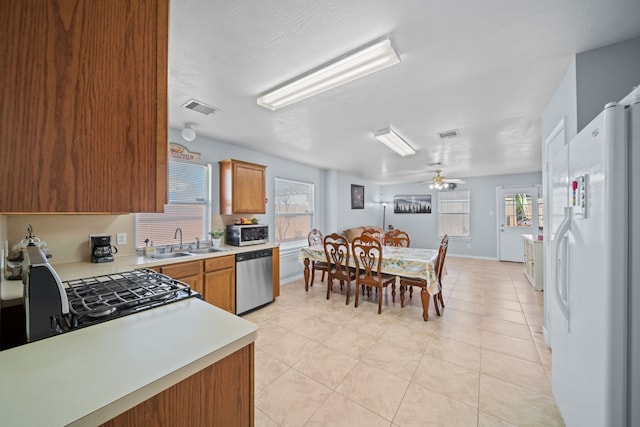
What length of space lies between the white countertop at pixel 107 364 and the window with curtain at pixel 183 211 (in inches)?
88.8

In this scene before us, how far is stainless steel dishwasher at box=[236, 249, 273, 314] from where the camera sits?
3176mm

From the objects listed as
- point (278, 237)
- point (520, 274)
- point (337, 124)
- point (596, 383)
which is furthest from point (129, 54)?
point (520, 274)

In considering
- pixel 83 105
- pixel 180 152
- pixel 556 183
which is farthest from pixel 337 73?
pixel 180 152

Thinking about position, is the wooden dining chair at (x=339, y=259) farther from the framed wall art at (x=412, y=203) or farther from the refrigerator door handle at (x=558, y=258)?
the framed wall art at (x=412, y=203)

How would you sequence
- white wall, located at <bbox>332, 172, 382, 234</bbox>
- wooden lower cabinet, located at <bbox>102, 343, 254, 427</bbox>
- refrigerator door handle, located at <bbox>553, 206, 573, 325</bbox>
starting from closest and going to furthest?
wooden lower cabinet, located at <bbox>102, 343, 254, 427</bbox> → refrigerator door handle, located at <bbox>553, 206, 573, 325</bbox> → white wall, located at <bbox>332, 172, 382, 234</bbox>

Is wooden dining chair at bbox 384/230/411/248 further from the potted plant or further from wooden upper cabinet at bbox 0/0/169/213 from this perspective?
wooden upper cabinet at bbox 0/0/169/213

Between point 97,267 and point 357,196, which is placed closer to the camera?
point 97,267

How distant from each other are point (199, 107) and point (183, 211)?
A: 4.84 feet

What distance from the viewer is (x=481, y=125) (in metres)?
2.93

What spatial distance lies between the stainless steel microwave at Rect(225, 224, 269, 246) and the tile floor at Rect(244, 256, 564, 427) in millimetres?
978

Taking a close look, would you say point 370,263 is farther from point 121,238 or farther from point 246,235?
point 121,238

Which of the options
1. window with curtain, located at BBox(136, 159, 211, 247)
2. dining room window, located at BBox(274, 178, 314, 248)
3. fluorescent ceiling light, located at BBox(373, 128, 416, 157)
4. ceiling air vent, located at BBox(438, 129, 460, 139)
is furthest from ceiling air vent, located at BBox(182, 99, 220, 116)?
ceiling air vent, located at BBox(438, 129, 460, 139)

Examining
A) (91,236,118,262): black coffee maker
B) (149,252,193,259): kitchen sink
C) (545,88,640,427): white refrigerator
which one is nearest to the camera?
(545,88,640,427): white refrigerator

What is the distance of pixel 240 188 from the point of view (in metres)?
3.56
